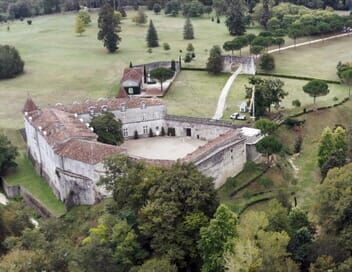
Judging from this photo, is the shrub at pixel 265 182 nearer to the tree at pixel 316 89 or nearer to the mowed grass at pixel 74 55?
the tree at pixel 316 89

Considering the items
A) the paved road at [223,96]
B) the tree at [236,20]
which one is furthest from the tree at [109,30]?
the paved road at [223,96]

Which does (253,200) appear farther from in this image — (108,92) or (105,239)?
(108,92)

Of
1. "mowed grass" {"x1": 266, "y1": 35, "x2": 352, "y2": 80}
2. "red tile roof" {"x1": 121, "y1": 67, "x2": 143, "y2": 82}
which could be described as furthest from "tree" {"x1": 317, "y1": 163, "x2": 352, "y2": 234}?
"mowed grass" {"x1": 266, "y1": 35, "x2": 352, "y2": 80}

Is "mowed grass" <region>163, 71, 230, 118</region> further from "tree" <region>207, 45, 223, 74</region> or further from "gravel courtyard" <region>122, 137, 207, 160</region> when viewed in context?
"gravel courtyard" <region>122, 137, 207, 160</region>

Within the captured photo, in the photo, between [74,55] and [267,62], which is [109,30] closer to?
[74,55]

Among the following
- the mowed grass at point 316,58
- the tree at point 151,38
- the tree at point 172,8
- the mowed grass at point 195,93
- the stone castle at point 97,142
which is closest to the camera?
the stone castle at point 97,142

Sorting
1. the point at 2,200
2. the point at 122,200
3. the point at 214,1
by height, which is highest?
the point at 214,1

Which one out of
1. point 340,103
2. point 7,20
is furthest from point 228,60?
point 7,20
